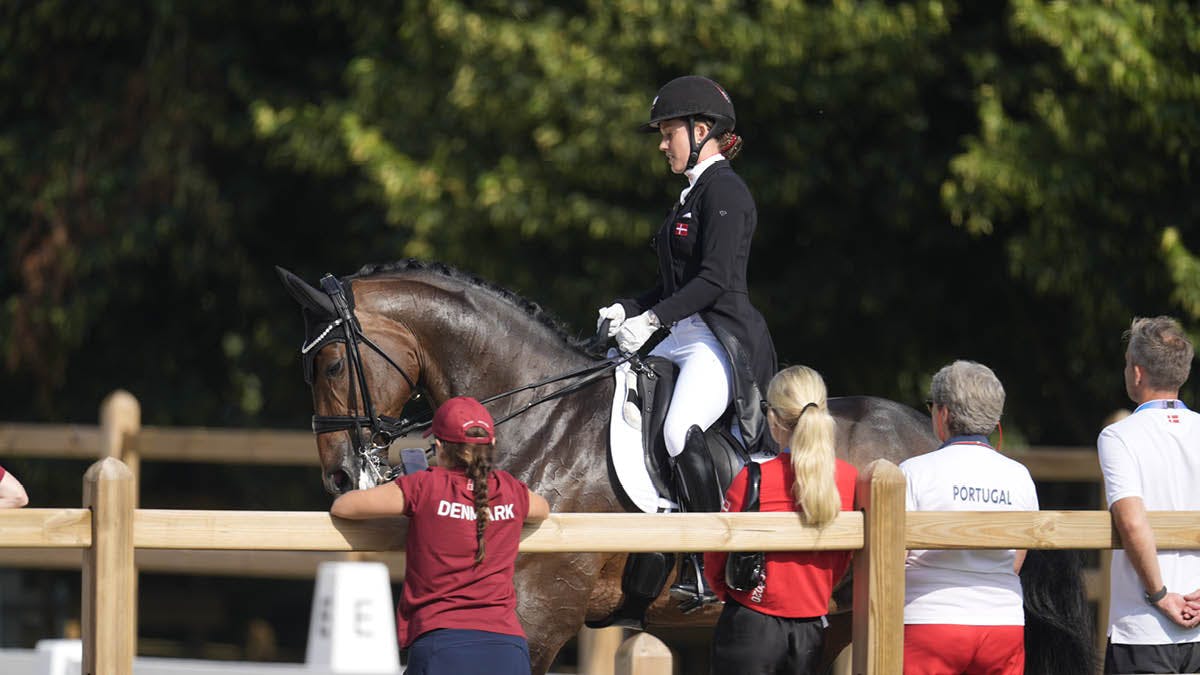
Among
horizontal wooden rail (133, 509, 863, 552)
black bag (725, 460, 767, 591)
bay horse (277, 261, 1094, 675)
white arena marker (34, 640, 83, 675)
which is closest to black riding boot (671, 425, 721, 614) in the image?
bay horse (277, 261, 1094, 675)

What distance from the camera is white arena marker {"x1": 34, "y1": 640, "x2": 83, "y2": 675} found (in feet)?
21.7

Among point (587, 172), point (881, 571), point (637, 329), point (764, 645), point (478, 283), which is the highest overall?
point (587, 172)

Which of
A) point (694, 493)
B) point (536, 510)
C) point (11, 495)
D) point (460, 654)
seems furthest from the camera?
point (694, 493)

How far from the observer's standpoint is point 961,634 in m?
4.49

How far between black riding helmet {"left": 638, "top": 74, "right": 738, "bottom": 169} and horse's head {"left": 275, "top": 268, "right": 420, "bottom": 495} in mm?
1299

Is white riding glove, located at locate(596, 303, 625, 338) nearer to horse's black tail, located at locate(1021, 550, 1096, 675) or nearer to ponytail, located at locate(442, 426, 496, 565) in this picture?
ponytail, located at locate(442, 426, 496, 565)

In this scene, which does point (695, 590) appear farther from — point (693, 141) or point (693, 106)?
point (693, 106)

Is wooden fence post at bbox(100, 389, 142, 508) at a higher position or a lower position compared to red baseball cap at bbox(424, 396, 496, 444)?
higher

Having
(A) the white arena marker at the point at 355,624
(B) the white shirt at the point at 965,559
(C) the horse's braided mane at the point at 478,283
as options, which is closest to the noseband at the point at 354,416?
(C) the horse's braided mane at the point at 478,283

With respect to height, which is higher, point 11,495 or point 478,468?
point 11,495

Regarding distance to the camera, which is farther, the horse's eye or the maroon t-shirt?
the horse's eye

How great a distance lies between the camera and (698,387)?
5438 mm

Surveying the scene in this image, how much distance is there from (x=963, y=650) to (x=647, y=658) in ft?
4.05

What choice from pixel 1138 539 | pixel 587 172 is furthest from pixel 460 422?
pixel 587 172
